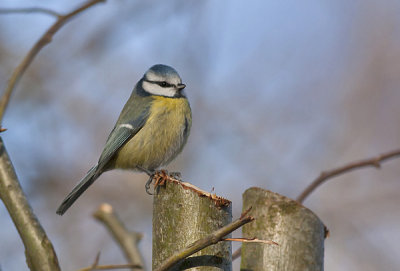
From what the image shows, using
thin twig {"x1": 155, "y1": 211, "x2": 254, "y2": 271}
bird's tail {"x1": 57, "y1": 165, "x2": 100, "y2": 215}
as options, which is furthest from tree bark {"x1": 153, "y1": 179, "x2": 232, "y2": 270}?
bird's tail {"x1": 57, "y1": 165, "x2": 100, "y2": 215}

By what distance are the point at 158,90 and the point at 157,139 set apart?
1.41 ft

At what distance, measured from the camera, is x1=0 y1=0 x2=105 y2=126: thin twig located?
1.56 meters

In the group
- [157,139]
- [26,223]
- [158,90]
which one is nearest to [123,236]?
[26,223]

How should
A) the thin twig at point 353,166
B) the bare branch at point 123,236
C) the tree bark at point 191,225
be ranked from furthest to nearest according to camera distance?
the bare branch at point 123,236 → the thin twig at point 353,166 → the tree bark at point 191,225

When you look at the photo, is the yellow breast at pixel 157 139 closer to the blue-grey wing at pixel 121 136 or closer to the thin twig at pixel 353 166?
the blue-grey wing at pixel 121 136

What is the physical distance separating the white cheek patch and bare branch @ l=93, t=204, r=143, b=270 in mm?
1194

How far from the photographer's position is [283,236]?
68.9 inches

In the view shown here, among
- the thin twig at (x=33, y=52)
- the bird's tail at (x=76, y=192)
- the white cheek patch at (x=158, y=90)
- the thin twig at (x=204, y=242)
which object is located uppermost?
the white cheek patch at (x=158, y=90)

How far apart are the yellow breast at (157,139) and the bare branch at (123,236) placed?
81cm

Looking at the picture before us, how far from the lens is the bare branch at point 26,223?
61.1 inches

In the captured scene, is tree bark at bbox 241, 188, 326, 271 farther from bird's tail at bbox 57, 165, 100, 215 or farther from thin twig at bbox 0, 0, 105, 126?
bird's tail at bbox 57, 165, 100, 215

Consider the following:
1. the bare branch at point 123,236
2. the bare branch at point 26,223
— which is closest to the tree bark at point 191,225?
the bare branch at point 26,223

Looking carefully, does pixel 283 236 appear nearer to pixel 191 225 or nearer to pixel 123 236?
pixel 191 225

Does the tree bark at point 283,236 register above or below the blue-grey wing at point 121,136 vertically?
below
